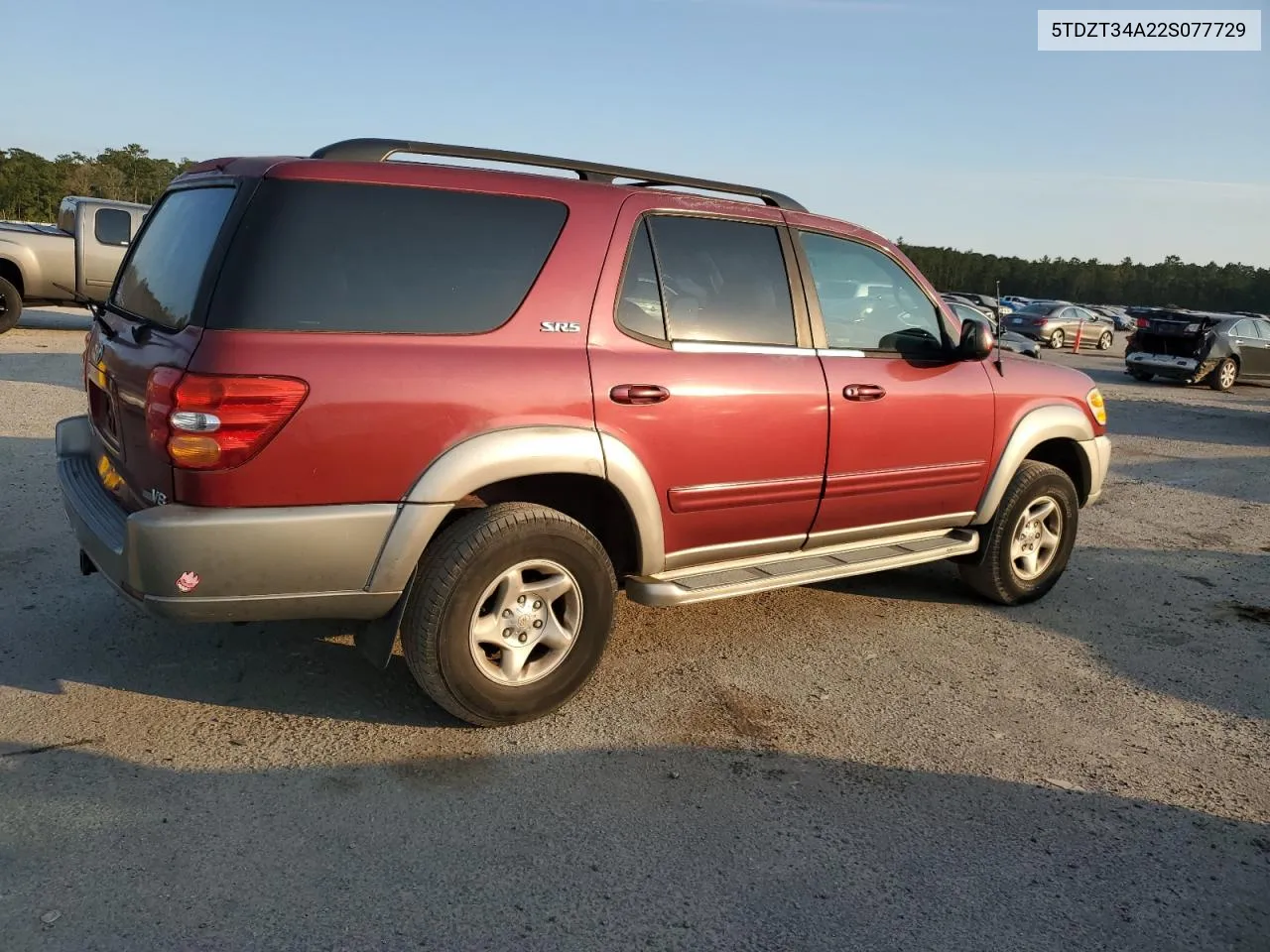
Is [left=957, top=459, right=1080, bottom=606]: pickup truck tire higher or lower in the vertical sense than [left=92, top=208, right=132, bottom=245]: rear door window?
lower

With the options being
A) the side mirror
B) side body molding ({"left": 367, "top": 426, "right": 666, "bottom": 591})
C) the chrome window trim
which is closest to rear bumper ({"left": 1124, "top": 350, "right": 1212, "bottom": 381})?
the side mirror

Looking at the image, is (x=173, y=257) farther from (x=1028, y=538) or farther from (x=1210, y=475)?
(x=1210, y=475)

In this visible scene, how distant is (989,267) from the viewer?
76688 millimetres

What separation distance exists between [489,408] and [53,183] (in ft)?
163

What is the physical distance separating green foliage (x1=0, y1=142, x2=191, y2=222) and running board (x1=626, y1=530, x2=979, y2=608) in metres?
41.5

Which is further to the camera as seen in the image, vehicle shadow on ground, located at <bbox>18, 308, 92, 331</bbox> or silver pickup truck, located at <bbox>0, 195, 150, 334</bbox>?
vehicle shadow on ground, located at <bbox>18, 308, 92, 331</bbox>

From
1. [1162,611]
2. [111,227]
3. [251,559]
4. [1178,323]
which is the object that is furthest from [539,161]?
[1178,323]

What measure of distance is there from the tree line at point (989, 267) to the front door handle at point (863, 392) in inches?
1621

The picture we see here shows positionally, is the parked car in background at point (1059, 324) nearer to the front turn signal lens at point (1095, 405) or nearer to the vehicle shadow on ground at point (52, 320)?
the vehicle shadow on ground at point (52, 320)

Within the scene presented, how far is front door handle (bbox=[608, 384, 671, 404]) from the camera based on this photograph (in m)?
3.49

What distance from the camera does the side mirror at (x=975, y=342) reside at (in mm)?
4477

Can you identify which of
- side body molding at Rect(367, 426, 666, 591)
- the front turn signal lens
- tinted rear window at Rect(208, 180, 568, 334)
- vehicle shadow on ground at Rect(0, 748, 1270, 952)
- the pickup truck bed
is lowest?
vehicle shadow on ground at Rect(0, 748, 1270, 952)

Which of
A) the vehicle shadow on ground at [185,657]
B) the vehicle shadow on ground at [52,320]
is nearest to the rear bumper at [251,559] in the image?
the vehicle shadow on ground at [185,657]

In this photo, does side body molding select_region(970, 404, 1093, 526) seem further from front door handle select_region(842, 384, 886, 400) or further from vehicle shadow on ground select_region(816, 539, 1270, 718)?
front door handle select_region(842, 384, 886, 400)
